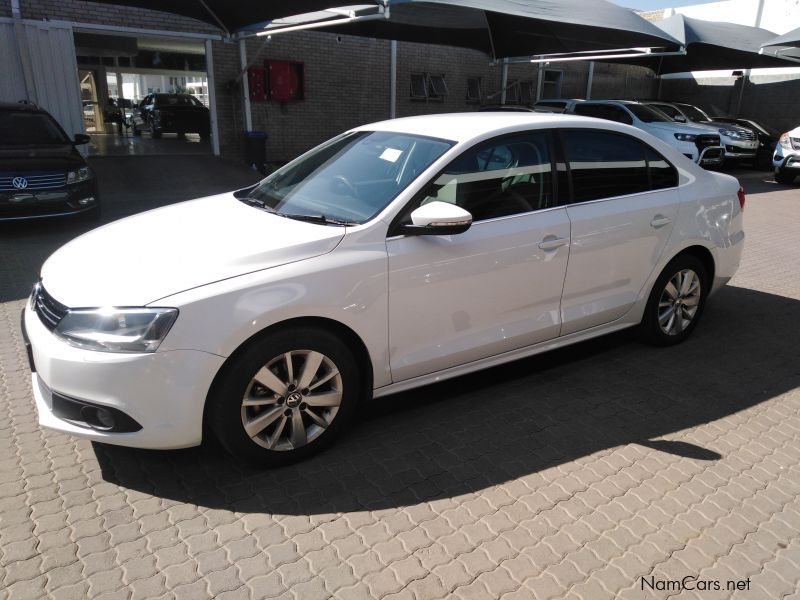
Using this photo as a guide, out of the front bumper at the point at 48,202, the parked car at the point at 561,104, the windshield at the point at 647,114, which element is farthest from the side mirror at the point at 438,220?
the windshield at the point at 647,114

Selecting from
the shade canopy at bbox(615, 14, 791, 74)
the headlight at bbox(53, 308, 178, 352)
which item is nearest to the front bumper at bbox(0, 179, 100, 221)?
the headlight at bbox(53, 308, 178, 352)

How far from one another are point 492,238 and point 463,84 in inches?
623

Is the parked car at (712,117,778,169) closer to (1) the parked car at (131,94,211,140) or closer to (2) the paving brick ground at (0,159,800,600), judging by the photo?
(1) the parked car at (131,94,211,140)

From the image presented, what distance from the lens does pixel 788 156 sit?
1472cm

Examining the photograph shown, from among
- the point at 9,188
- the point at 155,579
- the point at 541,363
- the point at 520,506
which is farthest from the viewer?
the point at 9,188

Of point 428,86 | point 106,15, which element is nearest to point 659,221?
point 106,15

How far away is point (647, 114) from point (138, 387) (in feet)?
53.2

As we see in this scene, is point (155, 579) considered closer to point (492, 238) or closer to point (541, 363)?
point (492, 238)

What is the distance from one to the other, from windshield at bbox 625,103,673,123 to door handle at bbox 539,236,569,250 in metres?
13.7

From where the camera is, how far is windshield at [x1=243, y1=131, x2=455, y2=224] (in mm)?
3443

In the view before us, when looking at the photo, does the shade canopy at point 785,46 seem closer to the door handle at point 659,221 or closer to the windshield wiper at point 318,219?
the door handle at point 659,221

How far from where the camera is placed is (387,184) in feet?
11.5

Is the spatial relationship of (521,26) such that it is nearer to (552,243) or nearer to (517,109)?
(517,109)

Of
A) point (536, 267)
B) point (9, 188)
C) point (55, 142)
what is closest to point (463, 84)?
point (55, 142)
